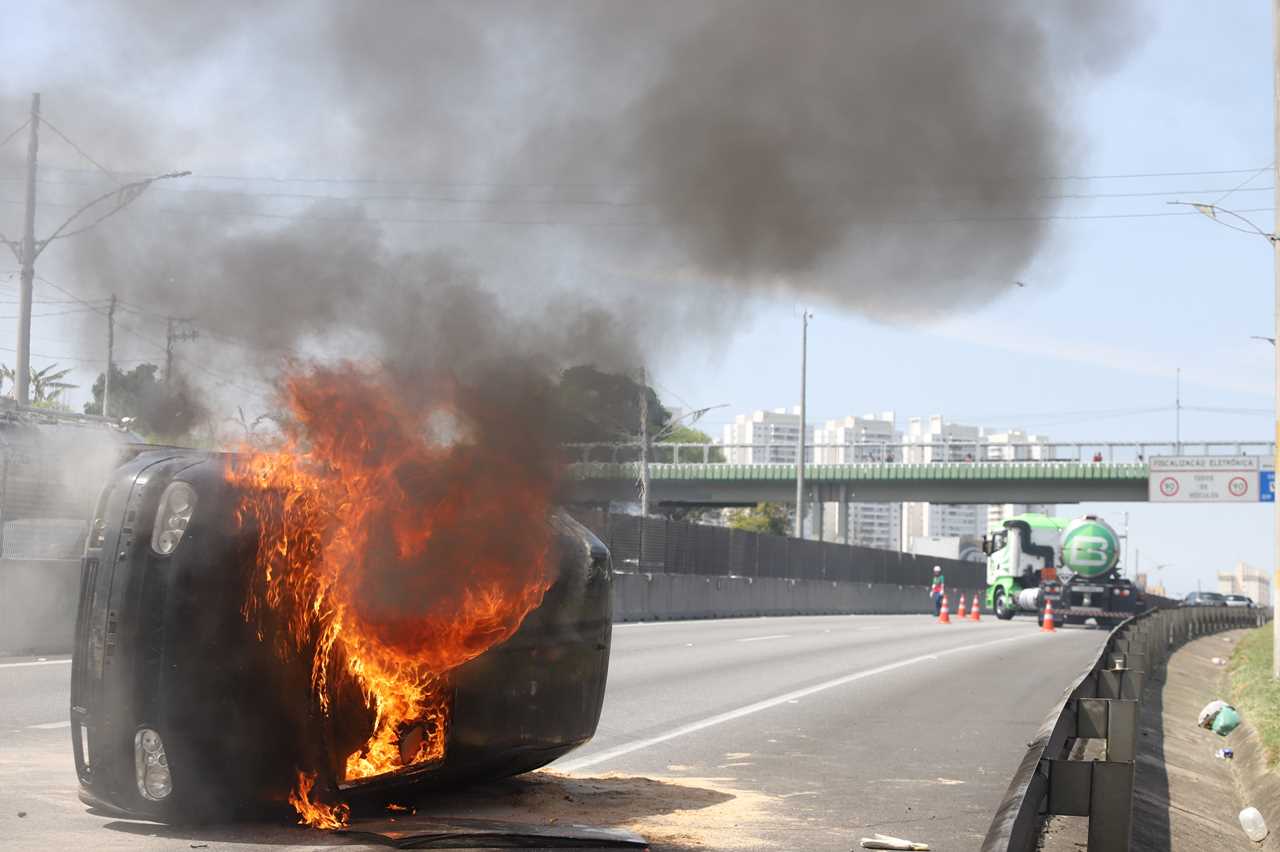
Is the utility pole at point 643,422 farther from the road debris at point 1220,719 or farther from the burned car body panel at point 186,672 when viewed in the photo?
the road debris at point 1220,719

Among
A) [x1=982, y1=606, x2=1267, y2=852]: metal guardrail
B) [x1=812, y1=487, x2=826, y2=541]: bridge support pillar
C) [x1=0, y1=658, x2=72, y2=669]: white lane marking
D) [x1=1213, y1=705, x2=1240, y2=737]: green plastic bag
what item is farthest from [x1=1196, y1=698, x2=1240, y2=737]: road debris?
[x1=812, y1=487, x2=826, y2=541]: bridge support pillar

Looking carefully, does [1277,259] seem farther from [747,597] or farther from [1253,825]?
[747,597]

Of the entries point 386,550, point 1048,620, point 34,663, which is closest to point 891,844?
point 386,550

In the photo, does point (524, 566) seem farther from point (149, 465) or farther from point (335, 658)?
point (149, 465)

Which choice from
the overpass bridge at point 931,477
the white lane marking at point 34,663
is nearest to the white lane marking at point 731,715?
the white lane marking at point 34,663

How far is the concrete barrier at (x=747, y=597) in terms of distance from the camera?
1435 inches

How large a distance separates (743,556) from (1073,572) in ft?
32.0

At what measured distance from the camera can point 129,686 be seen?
6.59 meters

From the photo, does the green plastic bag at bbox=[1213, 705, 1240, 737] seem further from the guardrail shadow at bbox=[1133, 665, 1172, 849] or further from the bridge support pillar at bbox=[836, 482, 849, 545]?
the bridge support pillar at bbox=[836, 482, 849, 545]

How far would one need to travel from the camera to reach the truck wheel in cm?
4969

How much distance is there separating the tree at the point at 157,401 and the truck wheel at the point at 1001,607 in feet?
140

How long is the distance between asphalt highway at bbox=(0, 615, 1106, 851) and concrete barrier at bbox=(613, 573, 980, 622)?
304 inches

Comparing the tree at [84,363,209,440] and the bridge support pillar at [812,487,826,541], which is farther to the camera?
the bridge support pillar at [812,487,826,541]

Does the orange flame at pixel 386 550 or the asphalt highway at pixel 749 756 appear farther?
the asphalt highway at pixel 749 756
